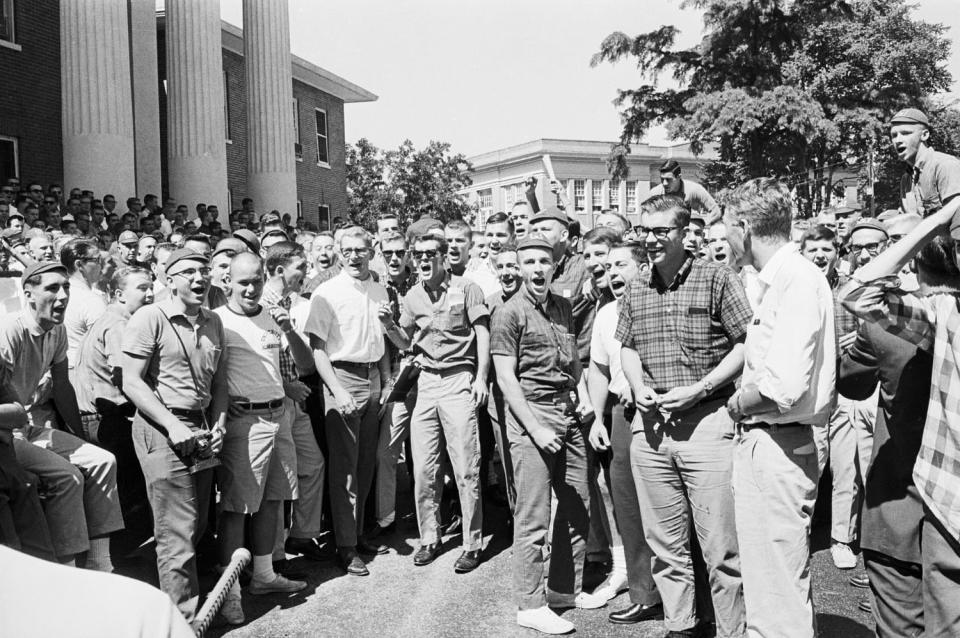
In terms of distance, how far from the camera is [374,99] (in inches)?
1430

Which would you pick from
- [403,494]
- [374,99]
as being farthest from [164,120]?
[403,494]

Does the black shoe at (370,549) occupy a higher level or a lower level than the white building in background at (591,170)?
lower

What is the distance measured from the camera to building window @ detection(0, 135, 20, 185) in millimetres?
19203

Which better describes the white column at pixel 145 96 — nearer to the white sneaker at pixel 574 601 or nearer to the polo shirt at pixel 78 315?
the polo shirt at pixel 78 315

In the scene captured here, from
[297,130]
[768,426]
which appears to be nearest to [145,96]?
[297,130]

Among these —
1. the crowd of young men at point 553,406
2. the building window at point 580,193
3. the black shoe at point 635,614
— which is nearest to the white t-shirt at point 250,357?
the crowd of young men at point 553,406

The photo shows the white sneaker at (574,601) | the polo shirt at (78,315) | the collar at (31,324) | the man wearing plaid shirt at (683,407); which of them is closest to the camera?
the man wearing plaid shirt at (683,407)

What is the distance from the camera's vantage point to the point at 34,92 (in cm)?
1994

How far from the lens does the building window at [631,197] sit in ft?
207

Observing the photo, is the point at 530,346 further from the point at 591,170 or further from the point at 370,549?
the point at 591,170

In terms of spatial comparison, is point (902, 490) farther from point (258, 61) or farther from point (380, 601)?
point (258, 61)

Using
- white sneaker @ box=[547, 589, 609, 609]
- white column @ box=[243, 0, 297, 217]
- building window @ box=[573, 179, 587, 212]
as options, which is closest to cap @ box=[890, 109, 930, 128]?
white sneaker @ box=[547, 589, 609, 609]

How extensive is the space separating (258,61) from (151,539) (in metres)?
17.9

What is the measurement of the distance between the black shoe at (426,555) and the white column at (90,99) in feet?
43.9
